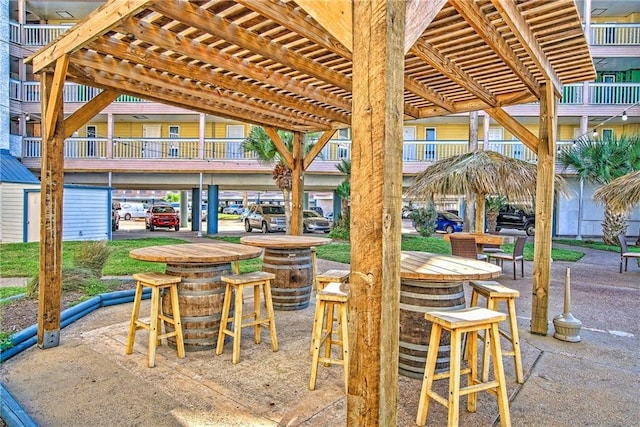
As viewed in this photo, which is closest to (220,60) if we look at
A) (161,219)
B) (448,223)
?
(161,219)

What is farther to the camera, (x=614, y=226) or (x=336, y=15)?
(x=614, y=226)

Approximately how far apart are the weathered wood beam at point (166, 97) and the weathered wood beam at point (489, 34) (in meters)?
3.64

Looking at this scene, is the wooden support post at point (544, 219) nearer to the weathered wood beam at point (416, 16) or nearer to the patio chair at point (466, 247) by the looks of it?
the patio chair at point (466, 247)

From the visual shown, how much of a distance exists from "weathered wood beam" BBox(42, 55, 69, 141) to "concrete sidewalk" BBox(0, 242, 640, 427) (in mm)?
2186

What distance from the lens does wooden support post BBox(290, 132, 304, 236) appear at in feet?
25.3

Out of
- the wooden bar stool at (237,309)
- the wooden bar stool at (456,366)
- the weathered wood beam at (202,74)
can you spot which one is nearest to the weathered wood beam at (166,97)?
the weathered wood beam at (202,74)

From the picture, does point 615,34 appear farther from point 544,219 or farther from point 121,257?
point 121,257

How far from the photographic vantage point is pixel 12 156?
16031 millimetres

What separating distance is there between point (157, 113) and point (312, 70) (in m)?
15.4

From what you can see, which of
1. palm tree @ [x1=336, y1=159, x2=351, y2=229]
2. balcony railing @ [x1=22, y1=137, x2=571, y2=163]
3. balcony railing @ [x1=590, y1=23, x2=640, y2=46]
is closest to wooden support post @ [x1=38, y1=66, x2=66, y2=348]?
palm tree @ [x1=336, y1=159, x2=351, y2=229]

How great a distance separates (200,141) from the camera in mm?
17188

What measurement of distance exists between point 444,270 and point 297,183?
480cm

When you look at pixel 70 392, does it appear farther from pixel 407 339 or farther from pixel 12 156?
pixel 12 156

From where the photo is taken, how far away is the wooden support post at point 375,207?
1748mm
